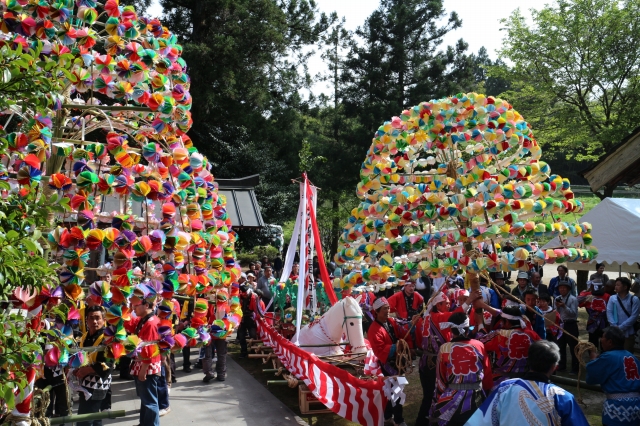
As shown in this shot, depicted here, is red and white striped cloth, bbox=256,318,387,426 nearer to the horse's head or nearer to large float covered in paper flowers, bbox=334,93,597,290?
the horse's head

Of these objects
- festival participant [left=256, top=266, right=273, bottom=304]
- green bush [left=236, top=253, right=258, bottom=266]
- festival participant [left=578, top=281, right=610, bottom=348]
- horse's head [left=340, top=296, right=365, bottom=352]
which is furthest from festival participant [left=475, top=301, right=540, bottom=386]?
green bush [left=236, top=253, right=258, bottom=266]

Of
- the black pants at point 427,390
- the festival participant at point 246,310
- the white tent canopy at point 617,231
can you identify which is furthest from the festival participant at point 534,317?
the festival participant at point 246,310

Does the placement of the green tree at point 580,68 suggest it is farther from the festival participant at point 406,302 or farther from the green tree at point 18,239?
the green tree at point 18,239

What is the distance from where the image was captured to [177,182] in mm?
5484

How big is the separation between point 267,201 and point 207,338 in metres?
19.1

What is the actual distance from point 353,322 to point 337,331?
42cm

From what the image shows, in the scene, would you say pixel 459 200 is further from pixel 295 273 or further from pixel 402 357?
pixel 295 273

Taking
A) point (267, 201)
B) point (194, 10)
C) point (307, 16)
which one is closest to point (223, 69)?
point (194, 10)

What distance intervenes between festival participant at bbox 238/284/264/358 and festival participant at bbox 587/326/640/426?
7.36 metres

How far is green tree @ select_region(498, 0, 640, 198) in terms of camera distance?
56.5 ft

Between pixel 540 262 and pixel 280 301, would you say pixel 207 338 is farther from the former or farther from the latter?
pixel 280 301

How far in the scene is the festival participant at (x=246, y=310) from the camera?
11602mm

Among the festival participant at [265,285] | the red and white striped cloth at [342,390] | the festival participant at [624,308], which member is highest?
the festival participant at [265,285]

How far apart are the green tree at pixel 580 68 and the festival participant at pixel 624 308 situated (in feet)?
28.8
